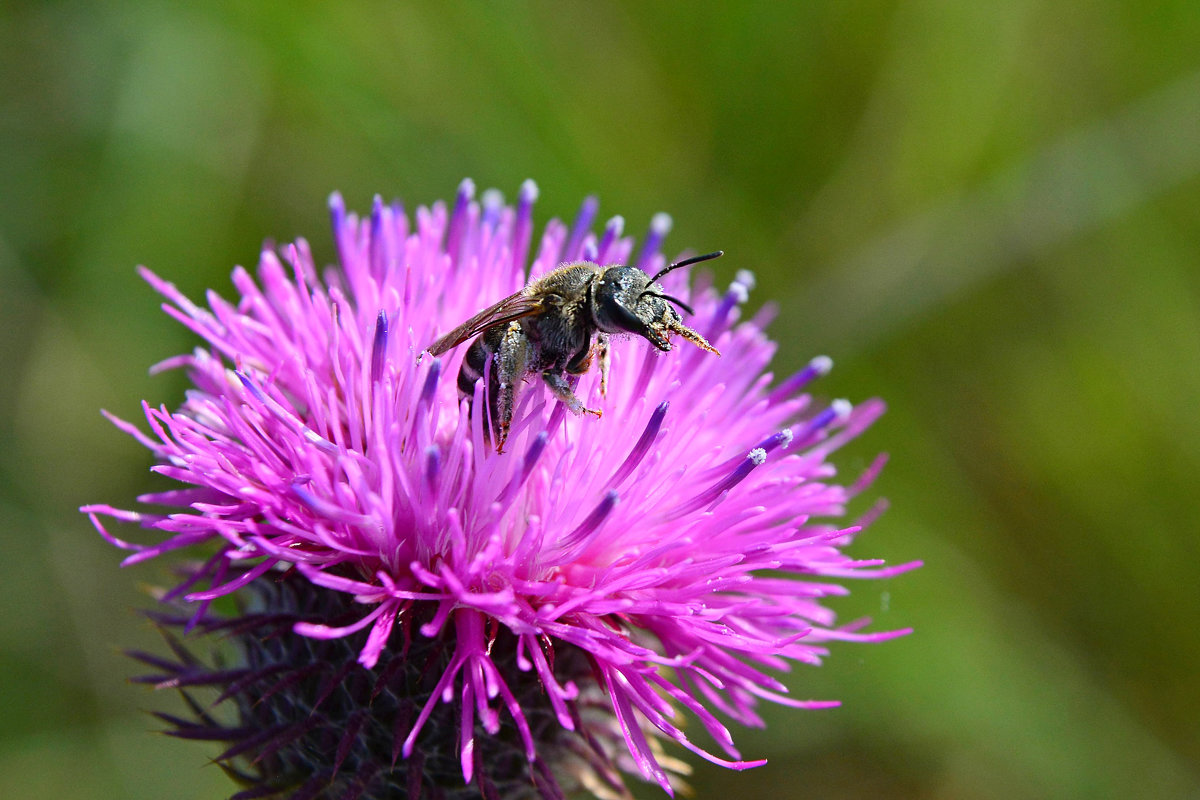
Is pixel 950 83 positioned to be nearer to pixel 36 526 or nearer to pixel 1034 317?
pixel 1034 317

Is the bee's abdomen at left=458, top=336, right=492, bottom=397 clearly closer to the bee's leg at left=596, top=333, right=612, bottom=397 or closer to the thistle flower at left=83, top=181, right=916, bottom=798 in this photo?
the thistle flower at left=83, top=181, right=916, bottom=798

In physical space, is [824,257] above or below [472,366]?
above

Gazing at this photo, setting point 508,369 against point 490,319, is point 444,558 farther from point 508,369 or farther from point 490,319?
point 490,319

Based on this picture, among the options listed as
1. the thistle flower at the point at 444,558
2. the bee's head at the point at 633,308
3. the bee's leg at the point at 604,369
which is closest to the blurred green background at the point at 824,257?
the thistle flower at the point at 444,558

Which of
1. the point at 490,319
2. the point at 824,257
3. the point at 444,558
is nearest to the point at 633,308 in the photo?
the point at 490,319

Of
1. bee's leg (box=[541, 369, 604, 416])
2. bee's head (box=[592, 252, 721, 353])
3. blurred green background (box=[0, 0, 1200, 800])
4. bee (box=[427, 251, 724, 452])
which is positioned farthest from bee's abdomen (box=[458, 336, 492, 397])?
blurred green background (box=[0, 0, 1200, 800])

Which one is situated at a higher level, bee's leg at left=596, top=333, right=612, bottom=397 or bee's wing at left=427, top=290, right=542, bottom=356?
bee's wing at left=427, top=290, right=542, bottom=356

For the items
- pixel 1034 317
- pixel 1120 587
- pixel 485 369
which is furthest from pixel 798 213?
pixel 485 369
